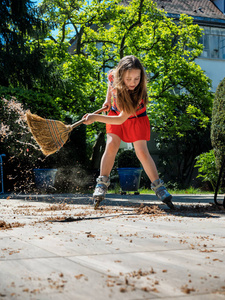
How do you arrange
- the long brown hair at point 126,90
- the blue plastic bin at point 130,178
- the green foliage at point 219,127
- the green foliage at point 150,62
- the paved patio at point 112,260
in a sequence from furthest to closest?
1. the green foliage at point 150,62
2. the blue plastic bin at point 130,178
3. the green foliage at point 219,127
4. the long brown hair at point 126,90
5. the paved patio at point 112,260

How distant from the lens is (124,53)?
52.4ft

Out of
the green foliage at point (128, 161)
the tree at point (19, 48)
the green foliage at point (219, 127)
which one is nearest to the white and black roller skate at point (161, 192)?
the green foliage at point (219, 127)

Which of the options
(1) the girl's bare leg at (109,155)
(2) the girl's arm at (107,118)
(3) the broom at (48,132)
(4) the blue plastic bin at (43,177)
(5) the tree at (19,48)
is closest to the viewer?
(2) the girl's arm at (107,118)

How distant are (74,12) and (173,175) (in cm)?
764

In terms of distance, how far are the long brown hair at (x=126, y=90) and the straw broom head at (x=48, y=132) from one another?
32.1 inches

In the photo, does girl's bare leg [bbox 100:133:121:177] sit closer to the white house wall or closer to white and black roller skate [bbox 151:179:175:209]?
white and black roller skate [bbox 151:179:175:209]

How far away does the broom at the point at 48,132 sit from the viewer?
4.73m

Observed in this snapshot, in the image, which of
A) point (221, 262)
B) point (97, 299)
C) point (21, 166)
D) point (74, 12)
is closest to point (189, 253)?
point (221, 262)

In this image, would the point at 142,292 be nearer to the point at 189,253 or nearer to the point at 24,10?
the point at 189,253

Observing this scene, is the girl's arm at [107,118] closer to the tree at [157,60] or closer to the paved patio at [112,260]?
the paved patio at [112,260]

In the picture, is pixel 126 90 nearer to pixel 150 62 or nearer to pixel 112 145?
pixel 112 145

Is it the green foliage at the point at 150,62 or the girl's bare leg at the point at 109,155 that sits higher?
the green foliage at the point at 150,62

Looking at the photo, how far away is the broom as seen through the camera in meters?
4.73

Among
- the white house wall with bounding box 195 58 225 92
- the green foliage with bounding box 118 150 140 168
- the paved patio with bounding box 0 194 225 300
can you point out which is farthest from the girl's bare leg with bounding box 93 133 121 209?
the white house wall with bounding box 195 58 225 92
